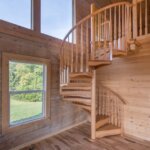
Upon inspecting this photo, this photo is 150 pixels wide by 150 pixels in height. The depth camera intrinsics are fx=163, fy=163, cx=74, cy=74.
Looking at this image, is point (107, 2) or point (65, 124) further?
point (107, 2)

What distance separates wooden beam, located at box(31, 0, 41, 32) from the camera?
140 inches

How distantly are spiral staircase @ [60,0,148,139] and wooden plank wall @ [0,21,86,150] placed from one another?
0.30m

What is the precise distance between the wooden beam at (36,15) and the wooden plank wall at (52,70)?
188mm

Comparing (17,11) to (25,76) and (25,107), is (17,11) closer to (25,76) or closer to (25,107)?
(25,76)

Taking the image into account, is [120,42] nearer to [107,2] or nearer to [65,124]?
[65,124]

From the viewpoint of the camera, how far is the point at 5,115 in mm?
2977

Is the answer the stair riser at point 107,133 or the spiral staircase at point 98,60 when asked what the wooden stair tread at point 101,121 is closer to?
the spiral staircase at point 98,60

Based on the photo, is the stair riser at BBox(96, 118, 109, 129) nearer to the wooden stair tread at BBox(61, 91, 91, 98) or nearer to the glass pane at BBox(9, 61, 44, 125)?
the wooden stair tread at BBox(61, 91, 91, 98)

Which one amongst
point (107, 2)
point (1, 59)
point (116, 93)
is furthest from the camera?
point (107, 2)

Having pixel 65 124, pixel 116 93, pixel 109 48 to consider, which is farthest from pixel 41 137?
pixel 109 48

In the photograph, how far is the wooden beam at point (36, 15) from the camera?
356 cm

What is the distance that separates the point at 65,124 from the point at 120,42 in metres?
2.51

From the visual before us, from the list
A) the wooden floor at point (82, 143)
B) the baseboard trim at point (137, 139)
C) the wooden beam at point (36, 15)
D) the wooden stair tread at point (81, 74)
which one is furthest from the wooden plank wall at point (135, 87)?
the wooden beam at point (36, 15)

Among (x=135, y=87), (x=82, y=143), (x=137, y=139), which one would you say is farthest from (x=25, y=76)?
(x=137, y=139)
